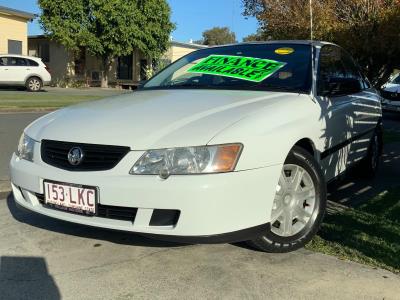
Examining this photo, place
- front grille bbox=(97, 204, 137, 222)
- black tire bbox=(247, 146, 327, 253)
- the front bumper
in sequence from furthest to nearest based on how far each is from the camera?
black tire bbox=(247, 146, 327, 253) → front grille bbox=(97, 204, 137, 222) → the front bumper

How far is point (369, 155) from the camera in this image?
6.23 meters

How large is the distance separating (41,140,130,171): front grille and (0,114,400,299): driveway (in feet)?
2.21

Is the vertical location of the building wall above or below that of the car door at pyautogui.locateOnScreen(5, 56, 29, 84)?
above

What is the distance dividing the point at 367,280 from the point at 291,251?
1.99 feet

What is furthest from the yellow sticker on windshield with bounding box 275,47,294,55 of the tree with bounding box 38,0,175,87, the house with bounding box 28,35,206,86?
the house with bounding box 28,35,206,86

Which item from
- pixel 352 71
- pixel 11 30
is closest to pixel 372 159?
pixel 352 71

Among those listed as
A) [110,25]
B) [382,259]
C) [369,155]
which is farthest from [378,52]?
[110,25]

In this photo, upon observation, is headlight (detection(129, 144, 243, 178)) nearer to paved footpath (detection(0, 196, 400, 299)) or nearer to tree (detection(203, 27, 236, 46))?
paved footpath (detection(0, 196, 400, 299))

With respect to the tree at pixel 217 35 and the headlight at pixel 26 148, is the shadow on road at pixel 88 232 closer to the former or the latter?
the headlight at pixel 26 148

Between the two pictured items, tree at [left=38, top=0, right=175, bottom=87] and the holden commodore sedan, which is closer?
the holden commodore sedan

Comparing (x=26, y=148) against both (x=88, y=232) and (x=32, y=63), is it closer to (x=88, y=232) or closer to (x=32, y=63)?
(x=88, y=232)

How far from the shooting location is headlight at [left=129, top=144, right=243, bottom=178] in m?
3.24

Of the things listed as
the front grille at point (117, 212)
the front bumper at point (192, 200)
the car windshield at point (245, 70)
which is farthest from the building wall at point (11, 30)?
the front grille at point (117, 212)

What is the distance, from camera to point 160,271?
3.52 meters
